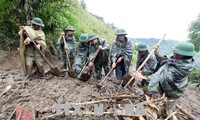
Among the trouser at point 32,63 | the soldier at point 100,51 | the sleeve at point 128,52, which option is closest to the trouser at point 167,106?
the soldier at point 100,51

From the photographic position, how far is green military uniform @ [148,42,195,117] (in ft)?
18.1

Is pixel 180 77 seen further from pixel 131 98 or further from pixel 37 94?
pixel 37 94

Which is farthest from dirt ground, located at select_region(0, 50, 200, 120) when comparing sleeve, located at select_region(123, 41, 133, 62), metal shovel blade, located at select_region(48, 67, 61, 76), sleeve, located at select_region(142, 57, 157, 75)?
sleeve, located at select_region(142, 57, 157, 75)

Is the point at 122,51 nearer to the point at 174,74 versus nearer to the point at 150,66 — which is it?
the point at 150,66

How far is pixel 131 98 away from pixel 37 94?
94.6 inches

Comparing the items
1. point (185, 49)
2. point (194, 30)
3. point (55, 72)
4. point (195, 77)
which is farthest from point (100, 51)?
point (194, 30)

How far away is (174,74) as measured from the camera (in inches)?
223

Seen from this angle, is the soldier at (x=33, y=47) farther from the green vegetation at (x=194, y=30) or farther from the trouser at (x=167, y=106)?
the green vegetation at (x=194, y=30)

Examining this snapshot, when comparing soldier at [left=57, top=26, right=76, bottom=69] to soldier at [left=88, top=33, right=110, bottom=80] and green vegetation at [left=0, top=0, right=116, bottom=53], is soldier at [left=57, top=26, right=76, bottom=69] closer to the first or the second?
soldier at [left=88, top=33, right=110, bottom=80]

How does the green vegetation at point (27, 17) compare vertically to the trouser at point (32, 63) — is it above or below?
above

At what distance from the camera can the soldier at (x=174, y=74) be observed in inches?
218

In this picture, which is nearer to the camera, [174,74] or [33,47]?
[174,74]

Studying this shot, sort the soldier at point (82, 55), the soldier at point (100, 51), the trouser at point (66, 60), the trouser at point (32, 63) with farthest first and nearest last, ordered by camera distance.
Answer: the trouser at point (66, 60), the soldier at point (82, 55), the soldier at point (100, 51), the trouser at point (32, 63)

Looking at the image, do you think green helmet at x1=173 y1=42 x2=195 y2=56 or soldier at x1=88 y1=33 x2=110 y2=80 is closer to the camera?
green helmet at x1=173 y1=42 x2=195 y2=56
